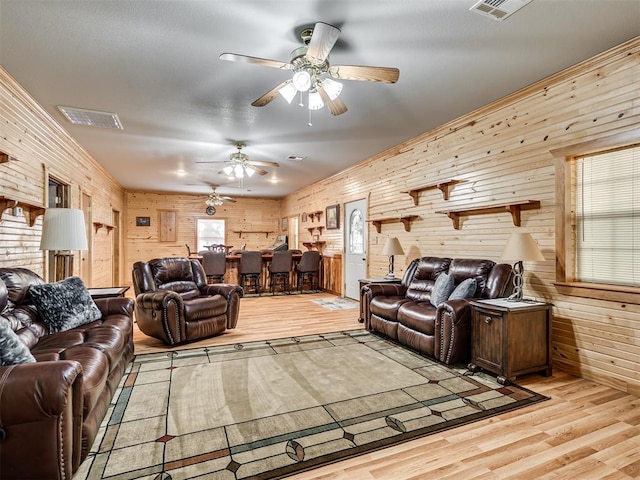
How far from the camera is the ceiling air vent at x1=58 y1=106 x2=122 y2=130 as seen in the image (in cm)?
395

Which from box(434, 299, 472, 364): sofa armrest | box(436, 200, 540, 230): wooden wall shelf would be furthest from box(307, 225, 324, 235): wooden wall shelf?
box(434, 299, 472, 364): sofa armrest

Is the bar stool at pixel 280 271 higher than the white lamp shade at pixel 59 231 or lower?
lower

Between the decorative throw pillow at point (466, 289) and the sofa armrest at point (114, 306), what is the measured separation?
3257mm

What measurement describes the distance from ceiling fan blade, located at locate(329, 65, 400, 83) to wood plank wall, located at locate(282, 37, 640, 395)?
187 centimetres

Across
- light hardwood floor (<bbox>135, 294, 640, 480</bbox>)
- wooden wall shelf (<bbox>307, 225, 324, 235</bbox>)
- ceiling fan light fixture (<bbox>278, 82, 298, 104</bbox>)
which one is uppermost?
ceiling fan light fixture (<bbox>278, 82, 298, 104</bbox>)

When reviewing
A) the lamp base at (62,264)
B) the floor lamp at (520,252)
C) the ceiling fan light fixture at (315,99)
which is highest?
the ceiling fan light fixture at (315,99)

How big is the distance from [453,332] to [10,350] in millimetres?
3193

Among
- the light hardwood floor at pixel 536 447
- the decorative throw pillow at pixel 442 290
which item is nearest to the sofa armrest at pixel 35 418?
the light hardwood floor at pixel 536 447

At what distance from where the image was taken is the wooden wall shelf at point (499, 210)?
3453mm

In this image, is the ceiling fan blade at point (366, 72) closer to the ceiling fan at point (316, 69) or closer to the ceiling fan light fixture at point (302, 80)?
the ceiling fan at point (316, 69)

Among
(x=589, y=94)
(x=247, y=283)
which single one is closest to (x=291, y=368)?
(x=589, y=94)

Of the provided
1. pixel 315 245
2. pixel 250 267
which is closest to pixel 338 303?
pixel 250 267

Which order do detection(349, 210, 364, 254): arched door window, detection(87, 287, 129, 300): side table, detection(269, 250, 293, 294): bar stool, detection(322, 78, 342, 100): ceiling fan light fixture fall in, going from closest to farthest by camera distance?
detection(322, 78, 342, 100): ceiling fan light fixture, detection(87, 287, 129, 300): side table, detection(349, 210, 364, 254): arched door window, detection(269, 250, 293, 294): bar stool

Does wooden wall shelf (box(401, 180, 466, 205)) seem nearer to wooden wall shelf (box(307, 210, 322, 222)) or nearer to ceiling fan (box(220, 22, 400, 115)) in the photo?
ceiling fan (box(220, 22, 400, 115))
